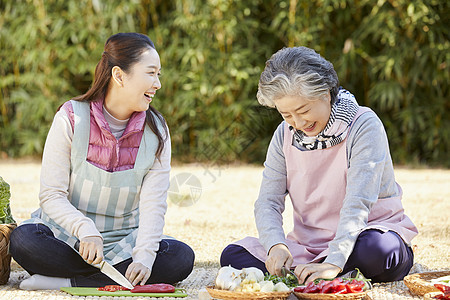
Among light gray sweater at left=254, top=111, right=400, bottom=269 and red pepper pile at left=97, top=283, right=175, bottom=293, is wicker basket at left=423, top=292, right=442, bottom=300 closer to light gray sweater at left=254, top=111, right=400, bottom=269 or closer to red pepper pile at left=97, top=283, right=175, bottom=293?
light gray sweater at left=254, top=111, right=400, bottom=269

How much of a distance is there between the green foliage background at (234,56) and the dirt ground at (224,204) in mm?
508

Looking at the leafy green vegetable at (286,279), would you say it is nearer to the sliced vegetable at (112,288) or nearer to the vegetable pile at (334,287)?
the vegetable pile at (334,287)

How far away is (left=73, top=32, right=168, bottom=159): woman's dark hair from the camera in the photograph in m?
2.59

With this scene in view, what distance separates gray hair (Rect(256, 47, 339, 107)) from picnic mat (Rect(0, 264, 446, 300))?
0.73 metres

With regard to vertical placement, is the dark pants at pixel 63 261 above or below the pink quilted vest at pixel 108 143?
below

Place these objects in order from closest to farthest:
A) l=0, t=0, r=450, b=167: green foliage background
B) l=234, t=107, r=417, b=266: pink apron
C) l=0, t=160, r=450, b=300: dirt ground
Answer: l=234, t=107, r=417, b=266: pink apron < l=0, t=160, r=450, b=300: dirt ground < l=0, t=0, r=450, b=167: green foliage background

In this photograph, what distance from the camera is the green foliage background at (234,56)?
6711 millimetres

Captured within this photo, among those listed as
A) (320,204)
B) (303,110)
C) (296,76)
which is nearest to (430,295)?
(320,204)

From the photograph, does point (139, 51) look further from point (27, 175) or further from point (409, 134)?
point (409, 134)

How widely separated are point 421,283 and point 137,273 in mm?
1014

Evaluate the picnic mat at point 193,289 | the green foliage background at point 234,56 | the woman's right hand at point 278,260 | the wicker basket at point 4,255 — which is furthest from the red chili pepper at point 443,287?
the green foliage background at point 234,56

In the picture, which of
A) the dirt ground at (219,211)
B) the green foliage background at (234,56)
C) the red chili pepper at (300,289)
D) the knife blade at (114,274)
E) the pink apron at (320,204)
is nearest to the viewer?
the red chili pepper at (300,289)

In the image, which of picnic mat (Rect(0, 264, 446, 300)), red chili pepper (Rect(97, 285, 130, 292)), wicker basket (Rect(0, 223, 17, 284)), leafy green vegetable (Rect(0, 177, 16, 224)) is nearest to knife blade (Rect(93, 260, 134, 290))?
red chili pepper (Rect(97, 285, 130, 292))

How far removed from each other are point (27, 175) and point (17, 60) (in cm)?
192
